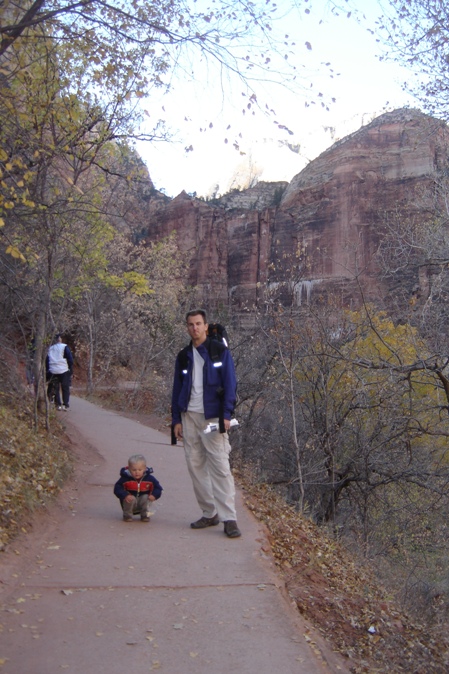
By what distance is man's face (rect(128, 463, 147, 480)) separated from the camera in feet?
20.6

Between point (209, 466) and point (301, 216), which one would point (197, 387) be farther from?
point (301, 216)

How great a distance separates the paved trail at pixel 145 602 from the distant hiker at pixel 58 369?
7.41 meters

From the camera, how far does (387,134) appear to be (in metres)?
62.0

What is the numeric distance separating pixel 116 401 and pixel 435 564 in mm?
11404

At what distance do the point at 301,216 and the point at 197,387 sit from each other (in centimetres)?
6319

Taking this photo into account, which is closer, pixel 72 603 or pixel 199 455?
pixel 72 603

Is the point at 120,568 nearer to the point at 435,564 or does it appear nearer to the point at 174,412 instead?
the point at 174,412

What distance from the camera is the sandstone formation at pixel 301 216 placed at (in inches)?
2373

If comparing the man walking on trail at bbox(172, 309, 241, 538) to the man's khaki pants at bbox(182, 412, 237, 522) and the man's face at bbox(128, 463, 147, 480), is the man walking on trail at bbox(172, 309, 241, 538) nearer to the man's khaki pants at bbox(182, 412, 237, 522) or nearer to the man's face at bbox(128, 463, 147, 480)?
the man's khaki pants at bbox(182, 412, 237, 522)

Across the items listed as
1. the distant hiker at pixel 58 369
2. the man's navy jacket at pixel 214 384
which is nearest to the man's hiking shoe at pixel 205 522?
the man's navy jacket at pixel 214 384

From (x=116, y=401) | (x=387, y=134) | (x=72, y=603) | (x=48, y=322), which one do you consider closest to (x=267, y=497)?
(x=48, y=322)

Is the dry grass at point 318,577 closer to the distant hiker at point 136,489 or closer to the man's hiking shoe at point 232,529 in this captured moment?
the man's hiking shoe at point 232,529

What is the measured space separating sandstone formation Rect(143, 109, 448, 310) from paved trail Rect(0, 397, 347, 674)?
49.1 m

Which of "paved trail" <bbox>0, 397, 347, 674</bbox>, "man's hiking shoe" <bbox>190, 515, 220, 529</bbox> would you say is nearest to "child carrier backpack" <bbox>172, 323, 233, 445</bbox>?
"man's hiking shoe" <bbox>190, 515, 220, 529</bbox>
